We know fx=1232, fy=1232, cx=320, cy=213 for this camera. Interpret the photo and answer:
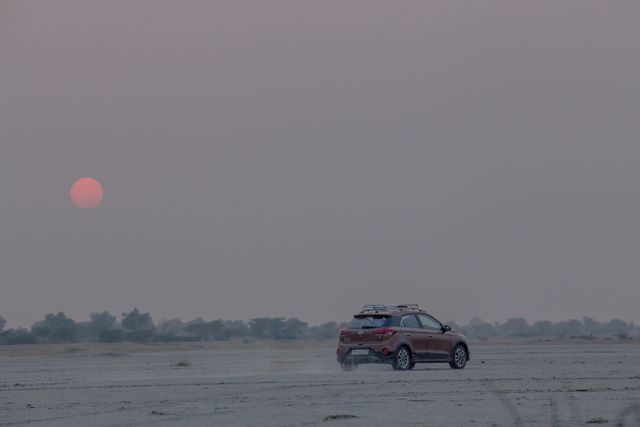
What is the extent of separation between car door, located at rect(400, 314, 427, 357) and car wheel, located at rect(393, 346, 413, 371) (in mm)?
232

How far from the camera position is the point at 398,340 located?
107 feet

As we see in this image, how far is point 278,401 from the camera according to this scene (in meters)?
21.1

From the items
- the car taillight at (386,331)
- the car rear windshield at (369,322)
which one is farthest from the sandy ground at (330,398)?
the car rear windshield at (369,322)

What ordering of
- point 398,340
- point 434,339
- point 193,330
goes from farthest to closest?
point 193,330 → point 434,339 → point 398,340

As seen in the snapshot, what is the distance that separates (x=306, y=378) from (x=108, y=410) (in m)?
9.59

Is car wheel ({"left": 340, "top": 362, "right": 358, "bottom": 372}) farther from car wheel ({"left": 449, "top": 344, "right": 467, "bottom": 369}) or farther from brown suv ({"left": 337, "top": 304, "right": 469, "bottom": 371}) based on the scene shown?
car wheel ({"left": 449, "top": 344, "right": 467, "bottom": 369})

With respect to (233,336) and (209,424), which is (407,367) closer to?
(209,424)

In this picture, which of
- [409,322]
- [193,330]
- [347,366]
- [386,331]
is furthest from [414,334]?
[193,330]

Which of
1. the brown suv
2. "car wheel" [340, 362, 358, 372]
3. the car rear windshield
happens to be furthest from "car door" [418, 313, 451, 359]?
"car wheel" [340, 362, 358, 372]

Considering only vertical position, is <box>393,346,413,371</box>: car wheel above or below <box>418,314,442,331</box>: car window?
below

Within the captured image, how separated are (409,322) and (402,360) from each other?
1.28 m

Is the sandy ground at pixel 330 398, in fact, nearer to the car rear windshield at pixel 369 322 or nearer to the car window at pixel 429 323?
the car rear windshield at pixel 369 322

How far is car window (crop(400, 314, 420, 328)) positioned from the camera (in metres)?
33.4

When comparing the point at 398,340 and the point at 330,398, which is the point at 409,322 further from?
the point at 330,398
